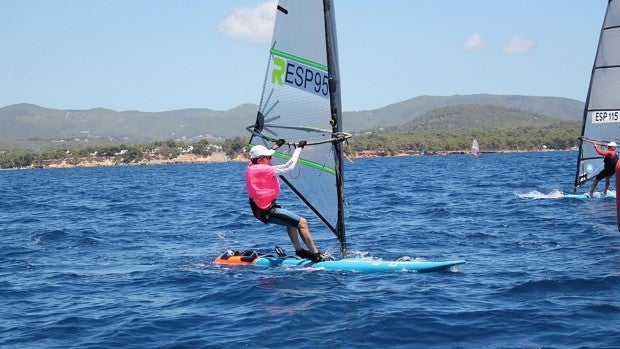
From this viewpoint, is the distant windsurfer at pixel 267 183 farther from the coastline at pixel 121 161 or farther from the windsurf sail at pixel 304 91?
the coastline at pixel 121 161

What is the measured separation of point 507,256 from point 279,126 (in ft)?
17.8

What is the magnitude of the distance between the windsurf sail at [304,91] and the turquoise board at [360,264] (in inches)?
61.0

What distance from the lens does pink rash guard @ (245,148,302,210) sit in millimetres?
14820

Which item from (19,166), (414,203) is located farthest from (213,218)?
(19,166)

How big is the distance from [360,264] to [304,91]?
3.54 meters

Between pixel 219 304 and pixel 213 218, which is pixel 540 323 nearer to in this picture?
pixel 219 304

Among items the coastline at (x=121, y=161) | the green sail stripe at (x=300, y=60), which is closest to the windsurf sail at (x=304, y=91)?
the green sail stripe at (x=300, y=60)

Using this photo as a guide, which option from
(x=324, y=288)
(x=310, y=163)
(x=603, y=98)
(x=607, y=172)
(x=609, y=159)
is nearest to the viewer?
(x=324, y=288)

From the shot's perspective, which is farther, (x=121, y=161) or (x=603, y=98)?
(x=121, y=161)

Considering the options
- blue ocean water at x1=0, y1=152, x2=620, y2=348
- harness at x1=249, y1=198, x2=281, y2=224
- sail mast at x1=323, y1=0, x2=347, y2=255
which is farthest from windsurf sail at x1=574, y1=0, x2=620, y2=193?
harness at x1=249, y1=198, x2=281, y2=224

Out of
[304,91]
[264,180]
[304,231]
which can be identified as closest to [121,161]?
[304,91]

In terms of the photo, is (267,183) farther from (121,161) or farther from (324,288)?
(121,161)

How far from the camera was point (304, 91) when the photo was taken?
1554 cm

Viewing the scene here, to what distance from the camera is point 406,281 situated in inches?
552
